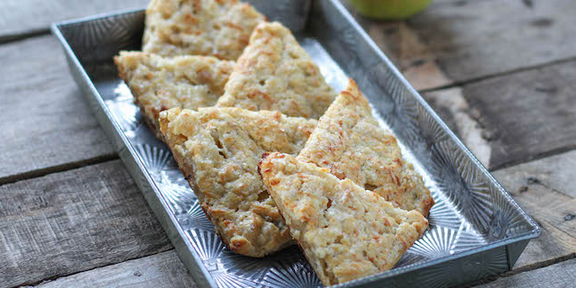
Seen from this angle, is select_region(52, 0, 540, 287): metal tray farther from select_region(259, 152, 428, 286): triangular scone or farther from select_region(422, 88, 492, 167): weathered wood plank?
select_region(422, 88, 492, 167): weathered wood plank

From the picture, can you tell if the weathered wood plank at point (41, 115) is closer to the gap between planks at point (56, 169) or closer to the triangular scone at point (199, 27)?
the gap between planks at point (56, 169)

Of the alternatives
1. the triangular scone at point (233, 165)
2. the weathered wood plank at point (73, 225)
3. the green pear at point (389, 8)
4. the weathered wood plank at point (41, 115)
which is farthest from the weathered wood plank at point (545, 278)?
the green pear at point (389, 8)

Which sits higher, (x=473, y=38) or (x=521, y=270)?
(x=473, y=38)

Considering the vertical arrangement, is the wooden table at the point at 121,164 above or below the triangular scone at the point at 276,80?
below

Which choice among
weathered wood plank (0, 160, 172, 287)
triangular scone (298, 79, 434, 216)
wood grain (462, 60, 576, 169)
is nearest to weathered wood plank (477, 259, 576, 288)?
triangular scone (298, 79, 434, 216)

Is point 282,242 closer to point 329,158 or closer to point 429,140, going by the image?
point 329,158

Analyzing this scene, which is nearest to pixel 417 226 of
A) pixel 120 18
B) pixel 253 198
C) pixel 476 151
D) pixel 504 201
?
pixel 504 201

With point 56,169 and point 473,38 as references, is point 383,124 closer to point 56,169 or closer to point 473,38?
point 473,38

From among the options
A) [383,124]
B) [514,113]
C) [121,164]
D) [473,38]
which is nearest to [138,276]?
[121,164]
